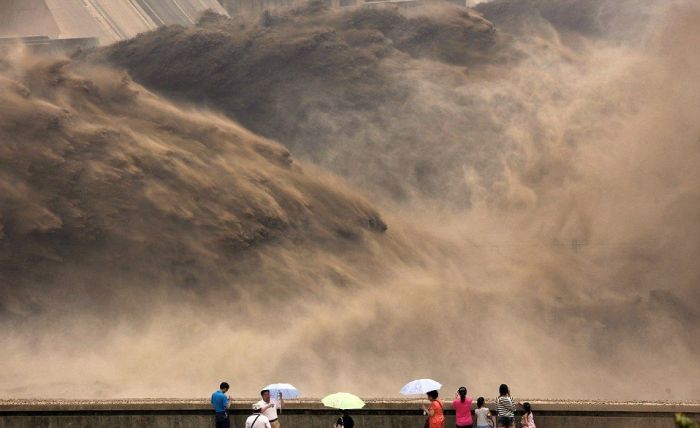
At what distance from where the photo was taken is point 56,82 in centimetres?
4153

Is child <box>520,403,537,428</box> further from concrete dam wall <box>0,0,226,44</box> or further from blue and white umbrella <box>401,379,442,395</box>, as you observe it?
concrete dam wall <box>0,0,226,44</box>

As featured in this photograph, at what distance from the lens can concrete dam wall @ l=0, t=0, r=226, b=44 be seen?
5812 cm

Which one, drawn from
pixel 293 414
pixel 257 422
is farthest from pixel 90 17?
pixel 257 422

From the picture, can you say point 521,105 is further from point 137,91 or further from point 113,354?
point 113,354

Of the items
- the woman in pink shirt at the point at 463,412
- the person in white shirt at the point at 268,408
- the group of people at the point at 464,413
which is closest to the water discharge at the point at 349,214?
the person in white shirt at the point at 268,408

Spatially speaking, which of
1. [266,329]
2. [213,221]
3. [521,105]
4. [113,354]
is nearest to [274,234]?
[213,221]

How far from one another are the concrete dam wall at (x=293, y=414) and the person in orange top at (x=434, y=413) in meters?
1.37

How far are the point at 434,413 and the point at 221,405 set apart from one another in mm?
3010

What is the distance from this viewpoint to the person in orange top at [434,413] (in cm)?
1549

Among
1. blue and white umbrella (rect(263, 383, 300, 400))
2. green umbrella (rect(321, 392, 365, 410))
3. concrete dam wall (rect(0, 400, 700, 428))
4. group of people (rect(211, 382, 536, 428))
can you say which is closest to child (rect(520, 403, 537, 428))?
group of people (rect(211, 382, 536, 428))

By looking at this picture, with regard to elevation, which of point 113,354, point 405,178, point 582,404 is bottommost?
point 582,404

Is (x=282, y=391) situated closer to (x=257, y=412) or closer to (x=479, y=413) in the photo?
(x=257, y=412)

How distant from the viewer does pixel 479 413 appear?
15.9m

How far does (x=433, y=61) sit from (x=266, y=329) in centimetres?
2215
